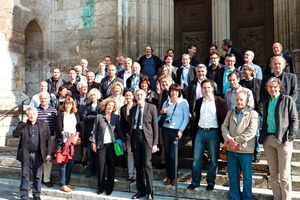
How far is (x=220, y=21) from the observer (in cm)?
930

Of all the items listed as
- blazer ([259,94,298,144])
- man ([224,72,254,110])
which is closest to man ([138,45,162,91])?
man ([224,72,254,110])

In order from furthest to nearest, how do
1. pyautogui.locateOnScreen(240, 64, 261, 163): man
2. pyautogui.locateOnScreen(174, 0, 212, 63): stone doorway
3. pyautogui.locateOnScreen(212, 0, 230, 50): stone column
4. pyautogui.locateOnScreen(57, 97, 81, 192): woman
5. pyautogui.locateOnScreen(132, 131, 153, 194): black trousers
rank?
pyautogui.locateOnScreen(174, 0, 212, 63): stone doorway
pyautogui.locateOnScreen(212, 0, 230, 50): stone column
pyautogui.locateOnScreen(57, 97, 81, 192): woman
pyautogui.locateOnScreen(240, 64, 261, 163): man
pyautogui.locateOnScreen(132, 131, 153, 194): black trousers

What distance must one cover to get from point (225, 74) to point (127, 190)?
2.56 meters

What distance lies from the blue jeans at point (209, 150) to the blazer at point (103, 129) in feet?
4.40

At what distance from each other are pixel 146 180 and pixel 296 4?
5.56 m

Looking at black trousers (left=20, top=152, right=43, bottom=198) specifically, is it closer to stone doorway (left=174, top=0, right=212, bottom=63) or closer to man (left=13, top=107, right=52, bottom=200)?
man (left=13, top=107, right=52, bottom=200)

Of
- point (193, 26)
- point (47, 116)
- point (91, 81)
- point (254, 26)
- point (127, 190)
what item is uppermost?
point (193, 26)

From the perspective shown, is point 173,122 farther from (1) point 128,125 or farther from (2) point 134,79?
(2) point 134,79

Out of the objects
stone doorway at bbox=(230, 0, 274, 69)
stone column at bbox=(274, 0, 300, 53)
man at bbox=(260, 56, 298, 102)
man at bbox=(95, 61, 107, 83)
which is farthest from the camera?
→ stone doorway at bbox=(230, 0, 274, 69)

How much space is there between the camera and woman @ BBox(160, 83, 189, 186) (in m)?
5.53

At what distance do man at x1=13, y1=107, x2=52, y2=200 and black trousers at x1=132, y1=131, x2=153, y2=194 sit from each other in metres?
1.51

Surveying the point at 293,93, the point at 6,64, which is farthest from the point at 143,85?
the point at 6,64

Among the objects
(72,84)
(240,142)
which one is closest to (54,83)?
(72,84)

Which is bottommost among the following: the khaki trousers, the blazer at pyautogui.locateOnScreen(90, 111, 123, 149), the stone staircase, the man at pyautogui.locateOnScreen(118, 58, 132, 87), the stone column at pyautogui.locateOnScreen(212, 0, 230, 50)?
the stone staircase
